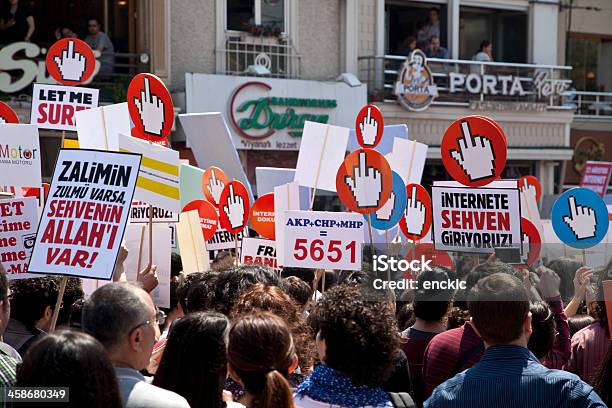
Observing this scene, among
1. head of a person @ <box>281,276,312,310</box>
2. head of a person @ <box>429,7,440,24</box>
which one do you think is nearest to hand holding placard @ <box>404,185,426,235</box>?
head of a person @ <box>281,276,312,310</box>

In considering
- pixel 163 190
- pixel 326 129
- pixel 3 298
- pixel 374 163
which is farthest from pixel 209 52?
pixel 3 298

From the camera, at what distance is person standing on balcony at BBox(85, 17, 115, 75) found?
18250mm

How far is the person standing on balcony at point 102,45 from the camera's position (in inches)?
719

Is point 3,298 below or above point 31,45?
below

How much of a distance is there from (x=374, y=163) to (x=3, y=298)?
483 cm

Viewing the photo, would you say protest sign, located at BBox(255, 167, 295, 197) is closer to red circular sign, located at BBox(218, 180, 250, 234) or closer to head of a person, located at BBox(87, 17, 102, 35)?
red circular sign, located at BBox(218, 180, 250, 234)

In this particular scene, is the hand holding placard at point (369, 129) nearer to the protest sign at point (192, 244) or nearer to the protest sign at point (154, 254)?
the protest sign at point (192, 244)

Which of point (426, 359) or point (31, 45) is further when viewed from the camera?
point (31, 45)

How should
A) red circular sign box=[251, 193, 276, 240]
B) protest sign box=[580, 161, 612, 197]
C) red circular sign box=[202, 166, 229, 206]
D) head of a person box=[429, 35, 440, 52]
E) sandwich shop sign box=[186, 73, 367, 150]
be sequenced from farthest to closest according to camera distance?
1. head of a person box=[429, 35, 440, 52]
2. sandwich shop sign box=[186, 73, 367, 150]
3. protest sign box=[580, 161, 612, 197]
4. red circular sign box=[202, 166, 229, 206]
5. red circular sign box=[251, 193, 276, 240]

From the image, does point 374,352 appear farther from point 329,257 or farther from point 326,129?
point 326,129

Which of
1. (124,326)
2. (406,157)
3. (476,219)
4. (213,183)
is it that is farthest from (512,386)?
(406,157)

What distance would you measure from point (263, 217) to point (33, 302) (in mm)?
4648

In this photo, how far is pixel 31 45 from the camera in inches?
674

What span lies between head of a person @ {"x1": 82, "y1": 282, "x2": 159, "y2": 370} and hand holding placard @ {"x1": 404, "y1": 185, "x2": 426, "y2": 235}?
616 centimetres
